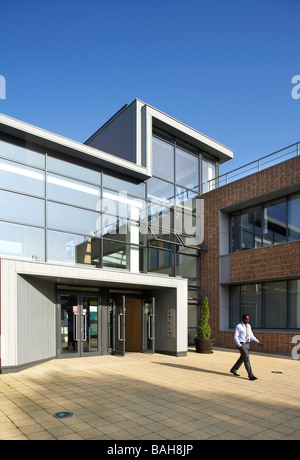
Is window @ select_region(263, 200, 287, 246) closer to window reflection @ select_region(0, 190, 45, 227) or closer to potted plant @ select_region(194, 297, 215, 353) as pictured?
potted plant @ select_region(194, 297, 215, 353)

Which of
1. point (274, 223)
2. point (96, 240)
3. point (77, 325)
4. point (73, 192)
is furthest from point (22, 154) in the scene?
point (274, 223)

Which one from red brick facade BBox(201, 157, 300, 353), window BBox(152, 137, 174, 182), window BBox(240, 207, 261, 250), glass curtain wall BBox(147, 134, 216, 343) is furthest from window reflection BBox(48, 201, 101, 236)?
window BBox(240, 207, 261, 250)

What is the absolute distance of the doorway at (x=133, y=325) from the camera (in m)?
13.0

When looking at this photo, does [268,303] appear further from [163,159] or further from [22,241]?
[22,241]

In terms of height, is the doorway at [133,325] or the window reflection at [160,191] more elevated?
the window reflection at [160,191]

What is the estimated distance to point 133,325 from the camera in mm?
14258

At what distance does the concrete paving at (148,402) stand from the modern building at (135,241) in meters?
2.02

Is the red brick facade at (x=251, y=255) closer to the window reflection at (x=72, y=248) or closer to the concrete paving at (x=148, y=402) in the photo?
the concrete paving at (x=148, y=402)

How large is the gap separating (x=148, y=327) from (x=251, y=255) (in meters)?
5.77

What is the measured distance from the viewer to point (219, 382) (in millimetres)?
8414

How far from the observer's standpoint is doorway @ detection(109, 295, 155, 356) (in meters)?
13.0

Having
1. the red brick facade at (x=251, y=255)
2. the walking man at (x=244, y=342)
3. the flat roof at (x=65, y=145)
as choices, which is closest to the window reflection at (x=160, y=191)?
the flat roof at (x=65, y=145)

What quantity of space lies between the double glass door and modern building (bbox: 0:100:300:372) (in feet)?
0.13

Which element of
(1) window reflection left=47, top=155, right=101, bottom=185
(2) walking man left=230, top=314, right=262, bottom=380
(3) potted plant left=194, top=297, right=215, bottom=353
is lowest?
(3) potted plant left=194, top=297, right=215, bottom=353
